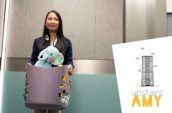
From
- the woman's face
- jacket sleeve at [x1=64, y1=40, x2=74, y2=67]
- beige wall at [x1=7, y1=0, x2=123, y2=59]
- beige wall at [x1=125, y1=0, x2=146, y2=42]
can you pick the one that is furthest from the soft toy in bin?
beige wall at [x1=125, y1=0, x2=146, y2=42]

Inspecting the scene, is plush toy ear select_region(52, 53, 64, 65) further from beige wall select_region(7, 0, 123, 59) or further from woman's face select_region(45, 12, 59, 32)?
beige wall select_region(7, 0, 123, 59)

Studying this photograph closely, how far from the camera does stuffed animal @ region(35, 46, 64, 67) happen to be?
1.76m

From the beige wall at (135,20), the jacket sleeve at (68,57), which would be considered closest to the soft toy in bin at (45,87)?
the jacket sleeve at (68,57)

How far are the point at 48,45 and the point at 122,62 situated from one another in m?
0.70

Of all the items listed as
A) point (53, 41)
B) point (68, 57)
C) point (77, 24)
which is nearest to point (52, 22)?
point (53, 41)

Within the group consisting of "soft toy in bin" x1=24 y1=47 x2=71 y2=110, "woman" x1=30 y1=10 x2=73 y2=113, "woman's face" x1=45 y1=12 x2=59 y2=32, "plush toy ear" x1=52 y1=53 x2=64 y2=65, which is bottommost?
"soft toy in bin" x1=24 y1=47 x2=71 y2=110

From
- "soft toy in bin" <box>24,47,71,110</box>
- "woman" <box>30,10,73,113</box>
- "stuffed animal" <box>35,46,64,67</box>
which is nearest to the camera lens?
"soft toy in bin" <box>24,47,71,110</box>

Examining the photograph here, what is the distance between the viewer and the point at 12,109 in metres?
2.20

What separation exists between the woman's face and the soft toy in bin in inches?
14.5

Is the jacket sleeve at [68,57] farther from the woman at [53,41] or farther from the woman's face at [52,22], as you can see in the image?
the woman's face at [52,22]

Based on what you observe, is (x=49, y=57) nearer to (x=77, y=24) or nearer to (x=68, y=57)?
(x=68, y=57)

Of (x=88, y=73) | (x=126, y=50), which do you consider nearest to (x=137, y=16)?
(x=88, y=73)

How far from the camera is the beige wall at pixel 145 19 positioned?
6.91ft

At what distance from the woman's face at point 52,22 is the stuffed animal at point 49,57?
0.21 meters
